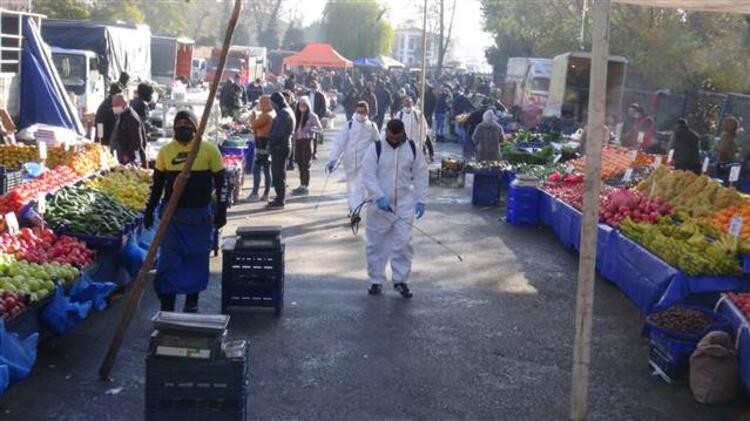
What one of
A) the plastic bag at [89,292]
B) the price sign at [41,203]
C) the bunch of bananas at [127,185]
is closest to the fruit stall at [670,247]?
the plastic bag at [89,292]

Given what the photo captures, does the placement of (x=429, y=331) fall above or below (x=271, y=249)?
below

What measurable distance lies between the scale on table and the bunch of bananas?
5.21 metres

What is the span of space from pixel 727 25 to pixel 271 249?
23.0 metres

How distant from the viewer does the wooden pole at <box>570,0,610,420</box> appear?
560cm

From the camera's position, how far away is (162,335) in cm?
523

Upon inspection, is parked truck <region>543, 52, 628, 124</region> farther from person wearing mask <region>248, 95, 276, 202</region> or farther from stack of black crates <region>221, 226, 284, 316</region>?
stack of black crates <region>221, 226, 284, 316</region>

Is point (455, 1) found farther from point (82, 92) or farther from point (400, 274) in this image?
point (400, 274)

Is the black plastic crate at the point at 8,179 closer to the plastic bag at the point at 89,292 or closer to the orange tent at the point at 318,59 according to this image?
the plastic bag at the point at 89,292

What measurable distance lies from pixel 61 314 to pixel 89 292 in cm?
60

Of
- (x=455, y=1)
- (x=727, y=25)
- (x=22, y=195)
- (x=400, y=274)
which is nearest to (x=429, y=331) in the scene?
(x=400, y=274)

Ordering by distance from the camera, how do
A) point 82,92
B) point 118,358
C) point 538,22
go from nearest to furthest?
point 118,358 → point 82,92 → point 538,22

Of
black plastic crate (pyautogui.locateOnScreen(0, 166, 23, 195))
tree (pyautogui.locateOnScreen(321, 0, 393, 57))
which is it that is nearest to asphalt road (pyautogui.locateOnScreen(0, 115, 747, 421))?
black plastic crate (pyautogui.locateOnScreen(0, 166, 23, 195))

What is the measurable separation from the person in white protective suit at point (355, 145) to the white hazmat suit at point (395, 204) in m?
4.20

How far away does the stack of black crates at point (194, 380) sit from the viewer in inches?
201
